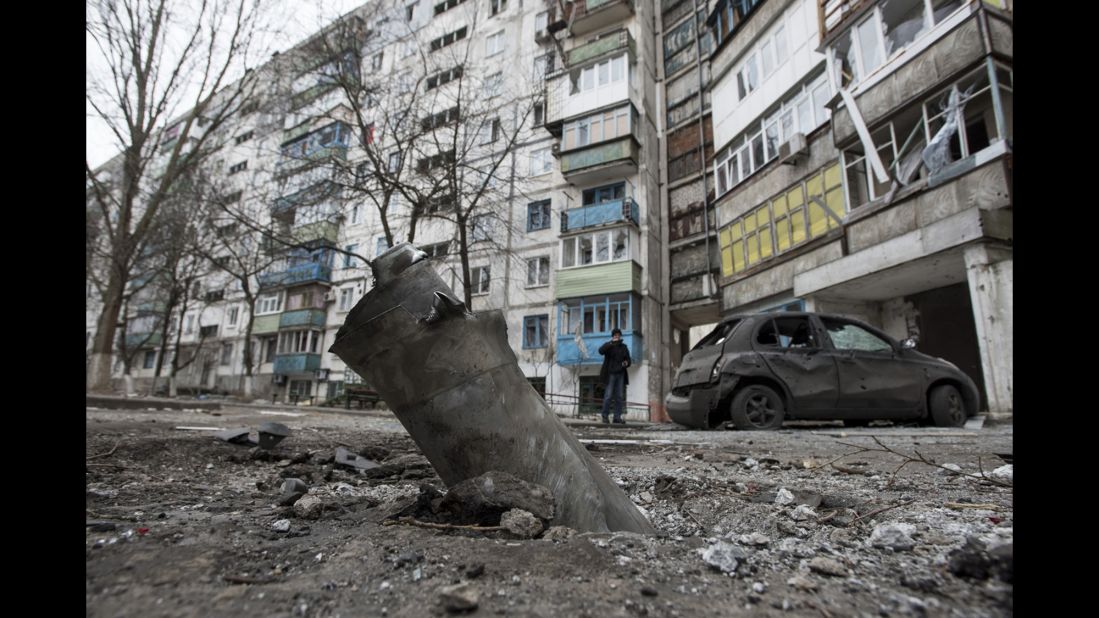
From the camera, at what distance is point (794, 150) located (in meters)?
14.5

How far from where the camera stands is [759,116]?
1688 cm


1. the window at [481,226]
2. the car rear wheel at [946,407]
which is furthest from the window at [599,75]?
the car rear wheel at [946,407]

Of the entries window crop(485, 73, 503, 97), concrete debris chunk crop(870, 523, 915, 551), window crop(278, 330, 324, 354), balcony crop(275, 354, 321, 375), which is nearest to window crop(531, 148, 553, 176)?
window crop(485, 73, 503, 97)

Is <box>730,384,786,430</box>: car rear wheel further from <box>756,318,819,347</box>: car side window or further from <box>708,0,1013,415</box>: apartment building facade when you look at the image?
<box>708,0,1013,415</box>: apartment building facade

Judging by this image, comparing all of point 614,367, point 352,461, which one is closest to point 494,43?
point 614,367

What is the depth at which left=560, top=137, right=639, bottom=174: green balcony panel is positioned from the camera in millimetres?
21500

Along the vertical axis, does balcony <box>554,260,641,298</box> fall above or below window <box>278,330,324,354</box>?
above

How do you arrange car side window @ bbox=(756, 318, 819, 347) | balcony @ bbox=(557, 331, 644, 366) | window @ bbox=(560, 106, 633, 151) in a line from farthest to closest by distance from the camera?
window @ bbox=(560, 106, 633, 151) < balcony @ bbox=(557, 331, 644, 366) < car side window @ bbox=(756, 318, 819, 347)

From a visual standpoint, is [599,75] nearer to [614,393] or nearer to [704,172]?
[704,172]

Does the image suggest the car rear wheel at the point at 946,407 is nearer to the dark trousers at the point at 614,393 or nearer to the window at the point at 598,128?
the dark trousers at the point at 614,393

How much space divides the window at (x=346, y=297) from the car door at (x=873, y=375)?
27.4 meters

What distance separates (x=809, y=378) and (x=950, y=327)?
320 inches

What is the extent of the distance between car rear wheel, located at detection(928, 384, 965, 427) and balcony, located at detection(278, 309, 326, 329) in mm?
30145
